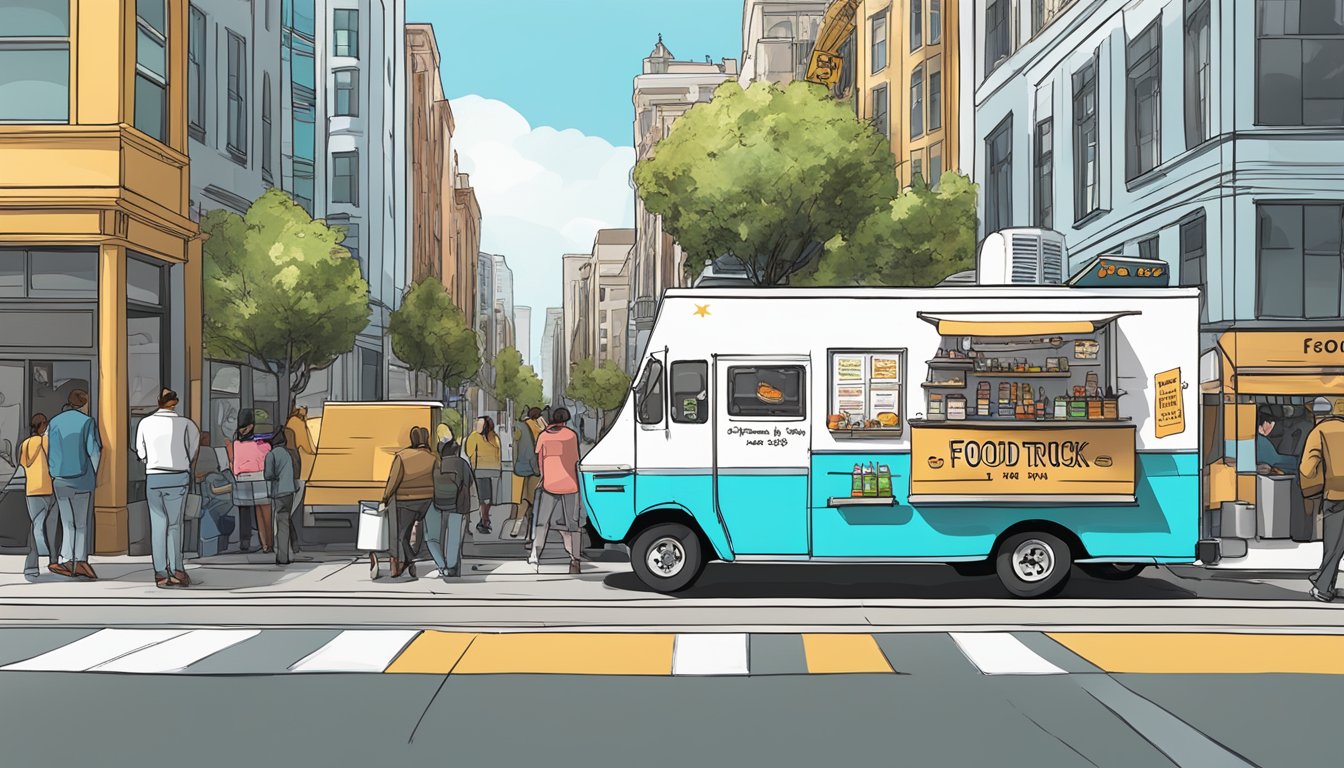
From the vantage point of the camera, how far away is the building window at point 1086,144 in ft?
87.6

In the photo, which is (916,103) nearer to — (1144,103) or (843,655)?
(1144,103)

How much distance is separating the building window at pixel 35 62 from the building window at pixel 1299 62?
17840mm

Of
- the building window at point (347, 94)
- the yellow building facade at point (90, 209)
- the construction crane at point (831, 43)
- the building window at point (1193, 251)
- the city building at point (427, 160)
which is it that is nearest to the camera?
the yellow building facade at point (90, 209)

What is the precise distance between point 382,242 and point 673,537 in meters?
44.3

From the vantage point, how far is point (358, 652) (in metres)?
9.10

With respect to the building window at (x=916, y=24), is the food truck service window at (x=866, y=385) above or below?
below

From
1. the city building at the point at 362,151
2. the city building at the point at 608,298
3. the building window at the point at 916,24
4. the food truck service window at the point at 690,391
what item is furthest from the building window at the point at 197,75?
the city building at the point at 608,298

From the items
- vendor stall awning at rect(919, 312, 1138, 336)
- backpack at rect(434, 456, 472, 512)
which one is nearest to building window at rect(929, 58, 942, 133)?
vendor stall awning at rect(919, 312, 1138, 336)

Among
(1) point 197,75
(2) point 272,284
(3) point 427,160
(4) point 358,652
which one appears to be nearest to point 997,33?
(2) point 272,284

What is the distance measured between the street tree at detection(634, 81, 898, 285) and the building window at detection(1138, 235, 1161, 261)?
5269mm

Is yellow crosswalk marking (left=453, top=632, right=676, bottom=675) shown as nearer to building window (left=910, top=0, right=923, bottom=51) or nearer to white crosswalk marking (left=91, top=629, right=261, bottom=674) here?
white crosswalk marking (left=91, top=629, right=261, bottom=674)

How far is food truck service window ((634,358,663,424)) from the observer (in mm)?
12328

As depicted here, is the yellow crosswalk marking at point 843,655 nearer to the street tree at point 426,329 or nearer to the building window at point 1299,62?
the building window at point 1299,62

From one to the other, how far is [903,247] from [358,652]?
21.1 metres
